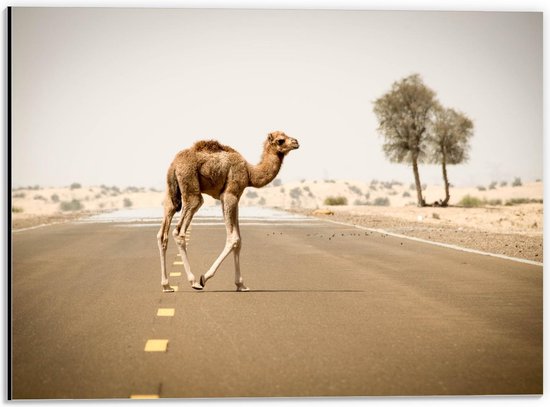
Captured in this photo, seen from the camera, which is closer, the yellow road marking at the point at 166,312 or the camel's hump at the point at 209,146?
the yellow road marking at the point at 166,312

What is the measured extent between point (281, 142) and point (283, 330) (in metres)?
2.48

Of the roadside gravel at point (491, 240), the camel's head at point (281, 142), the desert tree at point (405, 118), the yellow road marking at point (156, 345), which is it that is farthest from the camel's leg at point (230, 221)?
the desert tree at point (405, 118)

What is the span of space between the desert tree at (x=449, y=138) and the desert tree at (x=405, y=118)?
1.34 metres

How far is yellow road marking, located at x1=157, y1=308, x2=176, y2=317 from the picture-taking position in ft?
34.2

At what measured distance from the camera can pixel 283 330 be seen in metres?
9.40

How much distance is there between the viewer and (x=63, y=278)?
14.5 meters

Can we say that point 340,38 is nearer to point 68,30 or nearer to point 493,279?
point 68,30

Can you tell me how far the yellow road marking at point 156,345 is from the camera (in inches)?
330

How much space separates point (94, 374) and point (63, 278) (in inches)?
293

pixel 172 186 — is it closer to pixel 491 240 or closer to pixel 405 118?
pixel 491 240

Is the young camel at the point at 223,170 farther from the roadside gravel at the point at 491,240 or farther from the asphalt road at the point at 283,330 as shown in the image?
the roadside gravel at the point at 491,240

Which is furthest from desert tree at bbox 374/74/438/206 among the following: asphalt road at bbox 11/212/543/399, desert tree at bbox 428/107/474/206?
asphalt road at bbox 11/212/543/399

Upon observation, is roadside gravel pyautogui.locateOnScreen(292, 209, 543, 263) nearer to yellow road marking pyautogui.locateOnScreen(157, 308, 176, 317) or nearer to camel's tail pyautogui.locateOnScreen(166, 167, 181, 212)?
camel's tail pyautogui.locateOnScreen(166, 167, 181, 212)

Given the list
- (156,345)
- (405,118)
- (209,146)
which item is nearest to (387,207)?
(405,118)
